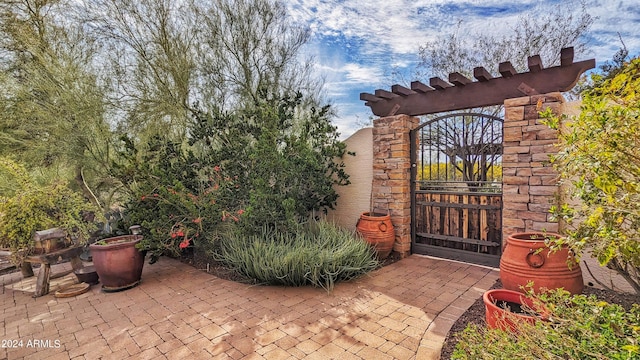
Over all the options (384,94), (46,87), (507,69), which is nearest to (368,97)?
(384,94)

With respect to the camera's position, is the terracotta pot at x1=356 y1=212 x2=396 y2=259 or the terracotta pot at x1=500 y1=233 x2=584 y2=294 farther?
the terracotta pot at x1=356 y1=212 x2=396 y2=259

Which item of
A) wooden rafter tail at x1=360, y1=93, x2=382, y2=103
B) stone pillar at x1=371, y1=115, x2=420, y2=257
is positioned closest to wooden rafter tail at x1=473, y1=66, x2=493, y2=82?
stone pillar at x1=371, y1=115, x2=420, y2=257

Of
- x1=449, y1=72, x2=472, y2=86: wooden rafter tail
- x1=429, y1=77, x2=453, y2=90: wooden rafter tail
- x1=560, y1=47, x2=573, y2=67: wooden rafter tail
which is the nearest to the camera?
x1=560, y1=47, x2=573, y2=67: wooden rafter tail

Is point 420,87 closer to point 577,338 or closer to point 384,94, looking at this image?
point 384,94

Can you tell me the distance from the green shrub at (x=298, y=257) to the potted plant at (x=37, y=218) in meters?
1.93

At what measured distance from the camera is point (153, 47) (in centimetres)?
568

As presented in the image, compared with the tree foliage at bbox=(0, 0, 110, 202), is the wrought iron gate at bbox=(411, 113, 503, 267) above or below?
below

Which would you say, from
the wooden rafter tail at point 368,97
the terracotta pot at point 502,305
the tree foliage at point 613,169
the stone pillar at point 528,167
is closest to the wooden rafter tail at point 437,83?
the stone pillar at point 528,167

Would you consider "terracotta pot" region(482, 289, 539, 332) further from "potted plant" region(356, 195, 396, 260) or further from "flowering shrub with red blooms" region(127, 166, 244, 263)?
"flowering shrub with red blooms" region(127, 166, 244, 263)

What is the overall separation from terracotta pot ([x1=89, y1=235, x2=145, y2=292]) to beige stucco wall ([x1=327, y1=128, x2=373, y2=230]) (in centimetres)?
335

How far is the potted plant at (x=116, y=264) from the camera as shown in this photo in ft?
12.4

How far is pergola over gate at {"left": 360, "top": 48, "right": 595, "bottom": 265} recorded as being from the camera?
12.0ft

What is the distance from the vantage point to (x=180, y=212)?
15.3ft

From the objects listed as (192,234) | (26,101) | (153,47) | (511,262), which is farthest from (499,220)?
(26,101)
